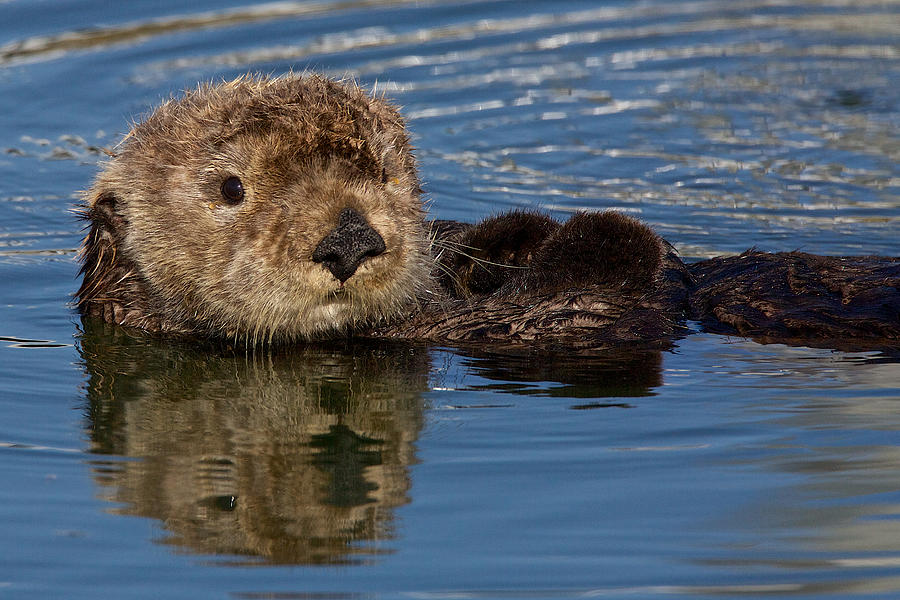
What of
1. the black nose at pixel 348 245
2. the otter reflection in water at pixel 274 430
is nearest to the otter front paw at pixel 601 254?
the otter reflection in water at pixel 274 430

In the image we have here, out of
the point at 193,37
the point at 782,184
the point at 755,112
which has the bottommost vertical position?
the point at 782,184

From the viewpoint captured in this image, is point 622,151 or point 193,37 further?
point 193,37

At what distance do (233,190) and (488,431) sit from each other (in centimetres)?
144

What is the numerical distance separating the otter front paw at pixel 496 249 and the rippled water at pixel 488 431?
26.2 inches

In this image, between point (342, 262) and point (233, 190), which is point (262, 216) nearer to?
point (233, 190)

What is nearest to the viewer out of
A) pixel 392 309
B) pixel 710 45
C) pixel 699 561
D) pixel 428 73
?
pixel 699 561

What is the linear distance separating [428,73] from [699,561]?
8.19 metres

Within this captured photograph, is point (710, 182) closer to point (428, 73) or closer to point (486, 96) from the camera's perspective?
point (486, 96)

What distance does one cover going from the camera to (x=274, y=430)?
14.6 ft

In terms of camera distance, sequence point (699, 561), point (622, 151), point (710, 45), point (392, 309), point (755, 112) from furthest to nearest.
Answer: point (710, 45), point (755, 112), point (622, 151), point (392, 309), point (699, 561)

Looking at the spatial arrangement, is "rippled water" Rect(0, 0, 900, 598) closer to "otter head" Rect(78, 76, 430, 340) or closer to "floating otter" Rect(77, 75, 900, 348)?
"floating otter" Rect(77, 75, 900, 348)

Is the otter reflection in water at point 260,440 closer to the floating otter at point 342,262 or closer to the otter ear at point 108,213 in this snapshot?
the floating otter at point 342,262

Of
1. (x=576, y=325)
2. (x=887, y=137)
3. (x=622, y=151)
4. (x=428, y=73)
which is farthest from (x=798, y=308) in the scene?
(x=428, y=73)

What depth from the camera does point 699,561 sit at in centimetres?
329
